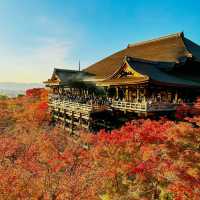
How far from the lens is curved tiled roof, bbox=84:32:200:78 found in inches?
1109

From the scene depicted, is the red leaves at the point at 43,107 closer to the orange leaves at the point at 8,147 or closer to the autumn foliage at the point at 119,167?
the orange leaves at the point at 8,147

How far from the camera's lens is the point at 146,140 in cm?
1447

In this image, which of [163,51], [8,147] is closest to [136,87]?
[163,51]

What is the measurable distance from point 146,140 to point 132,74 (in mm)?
8750

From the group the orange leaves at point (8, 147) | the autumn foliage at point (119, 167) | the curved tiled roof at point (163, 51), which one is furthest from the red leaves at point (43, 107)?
the autumn foliage at point (119, 167)

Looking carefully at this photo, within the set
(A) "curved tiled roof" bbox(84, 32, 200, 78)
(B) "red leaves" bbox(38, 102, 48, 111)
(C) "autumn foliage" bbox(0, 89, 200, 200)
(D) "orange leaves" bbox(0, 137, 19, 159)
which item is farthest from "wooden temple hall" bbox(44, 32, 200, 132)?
(D) "orange leaves" bbox(0, 137, 19, 159)

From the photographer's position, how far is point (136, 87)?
71.6 ft

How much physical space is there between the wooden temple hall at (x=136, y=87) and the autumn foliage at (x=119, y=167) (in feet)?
7.79

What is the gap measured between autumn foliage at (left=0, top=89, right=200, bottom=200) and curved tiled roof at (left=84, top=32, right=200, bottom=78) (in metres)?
10.8

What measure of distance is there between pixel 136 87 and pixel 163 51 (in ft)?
40.1

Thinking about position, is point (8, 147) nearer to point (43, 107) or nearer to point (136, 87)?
point (43, 107)

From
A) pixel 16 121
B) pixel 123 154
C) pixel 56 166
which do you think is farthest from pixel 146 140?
pixel 16 121

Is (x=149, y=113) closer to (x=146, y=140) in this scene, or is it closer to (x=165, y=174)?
(x=146, y=140)

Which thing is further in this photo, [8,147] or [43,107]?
[43,107]
